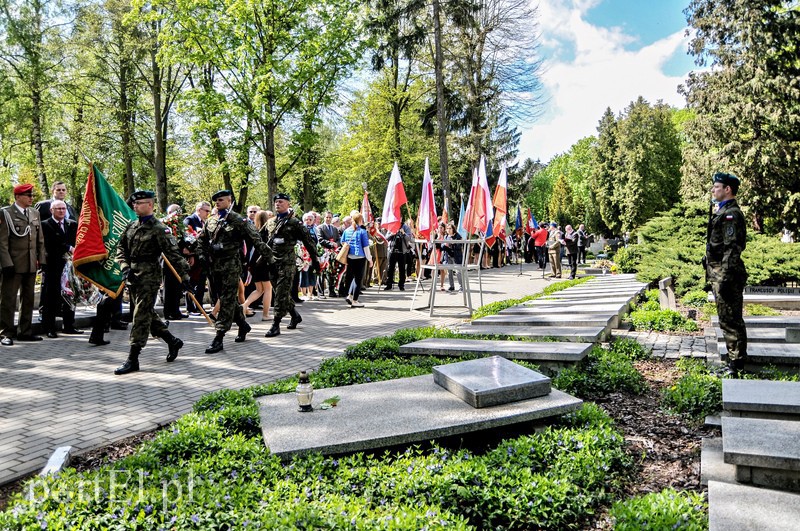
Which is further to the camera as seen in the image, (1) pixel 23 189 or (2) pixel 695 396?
(1) pixel 23 189

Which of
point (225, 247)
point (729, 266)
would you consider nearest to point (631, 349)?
point (729, 266)

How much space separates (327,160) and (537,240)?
42.0ft

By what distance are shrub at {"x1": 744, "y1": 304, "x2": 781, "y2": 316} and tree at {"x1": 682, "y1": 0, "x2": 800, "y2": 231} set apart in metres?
16.8

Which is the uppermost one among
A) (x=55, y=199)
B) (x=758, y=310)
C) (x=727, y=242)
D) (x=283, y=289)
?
(x=55, y=199)

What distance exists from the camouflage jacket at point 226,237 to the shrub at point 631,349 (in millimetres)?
5181

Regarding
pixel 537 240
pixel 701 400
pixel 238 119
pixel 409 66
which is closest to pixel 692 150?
pixel 537 240

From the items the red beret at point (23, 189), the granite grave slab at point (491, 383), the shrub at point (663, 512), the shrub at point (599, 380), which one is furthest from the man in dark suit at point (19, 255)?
the shrub at point (663, 512)

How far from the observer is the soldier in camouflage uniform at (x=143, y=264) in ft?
23.2

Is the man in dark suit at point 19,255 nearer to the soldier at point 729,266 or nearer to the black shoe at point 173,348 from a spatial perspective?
the black shoe at point 173,348

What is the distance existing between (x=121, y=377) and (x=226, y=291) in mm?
2013

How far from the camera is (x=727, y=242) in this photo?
6.02 metres

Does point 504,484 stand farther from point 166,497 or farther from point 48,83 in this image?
point 48,83

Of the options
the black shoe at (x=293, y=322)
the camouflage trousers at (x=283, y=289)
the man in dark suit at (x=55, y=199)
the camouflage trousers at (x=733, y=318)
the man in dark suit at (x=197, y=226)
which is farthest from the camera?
the man in dark suit at (x=197, y=226)

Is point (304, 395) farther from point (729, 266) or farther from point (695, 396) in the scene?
point (729, 266)
